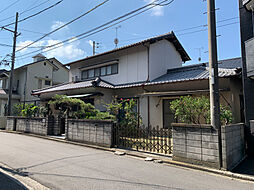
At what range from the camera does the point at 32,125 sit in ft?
41.4

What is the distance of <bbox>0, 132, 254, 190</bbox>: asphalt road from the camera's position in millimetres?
4098

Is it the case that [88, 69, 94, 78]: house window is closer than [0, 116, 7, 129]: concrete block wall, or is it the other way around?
[88, 69, 94, 78]: house window

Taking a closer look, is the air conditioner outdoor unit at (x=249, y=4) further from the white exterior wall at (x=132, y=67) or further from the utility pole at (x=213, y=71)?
the white exterior wall at (x=132, y=67)

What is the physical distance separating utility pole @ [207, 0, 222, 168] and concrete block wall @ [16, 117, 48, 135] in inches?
391

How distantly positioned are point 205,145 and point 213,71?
2.18 meters

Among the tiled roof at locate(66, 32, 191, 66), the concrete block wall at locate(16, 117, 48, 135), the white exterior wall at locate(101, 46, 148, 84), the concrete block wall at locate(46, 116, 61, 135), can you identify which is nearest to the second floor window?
the white exterior wall at locate(101, 46, 148, 84)

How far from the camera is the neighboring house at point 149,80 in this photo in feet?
33.9

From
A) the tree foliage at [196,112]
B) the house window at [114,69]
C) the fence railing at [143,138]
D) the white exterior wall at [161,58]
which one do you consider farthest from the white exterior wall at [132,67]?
the tree foliage at [196,112]

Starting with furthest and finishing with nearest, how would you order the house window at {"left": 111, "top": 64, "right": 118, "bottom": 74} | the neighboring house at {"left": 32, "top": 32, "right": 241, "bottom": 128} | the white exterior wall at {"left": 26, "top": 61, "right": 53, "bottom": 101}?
the white exterior wall at {"left": 26, "top": 61, "right": 53, "bottom": 101}
the house window at {"left": 111, "top": 64, "right": 118, "bottom": 74}
the neighboring house at {"left": 32, "top": 32, "right": 241, "bottom": 128}

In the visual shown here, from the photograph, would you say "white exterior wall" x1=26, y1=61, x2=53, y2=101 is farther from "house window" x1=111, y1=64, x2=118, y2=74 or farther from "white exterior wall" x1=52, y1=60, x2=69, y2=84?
"house window" x1=111, y1=64, x2=118, y2=74

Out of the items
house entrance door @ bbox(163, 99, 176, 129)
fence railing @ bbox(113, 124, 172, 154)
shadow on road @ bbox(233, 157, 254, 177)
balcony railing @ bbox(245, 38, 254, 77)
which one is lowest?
shadow on road @ bbox(233, 157, 254, 177)

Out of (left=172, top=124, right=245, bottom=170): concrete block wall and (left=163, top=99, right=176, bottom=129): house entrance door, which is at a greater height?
(left=163, top=99, right=176, bottom=129): house entrance door

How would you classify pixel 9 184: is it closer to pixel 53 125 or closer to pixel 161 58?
pixel 53 125

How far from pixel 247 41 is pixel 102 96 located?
30.3 ft
